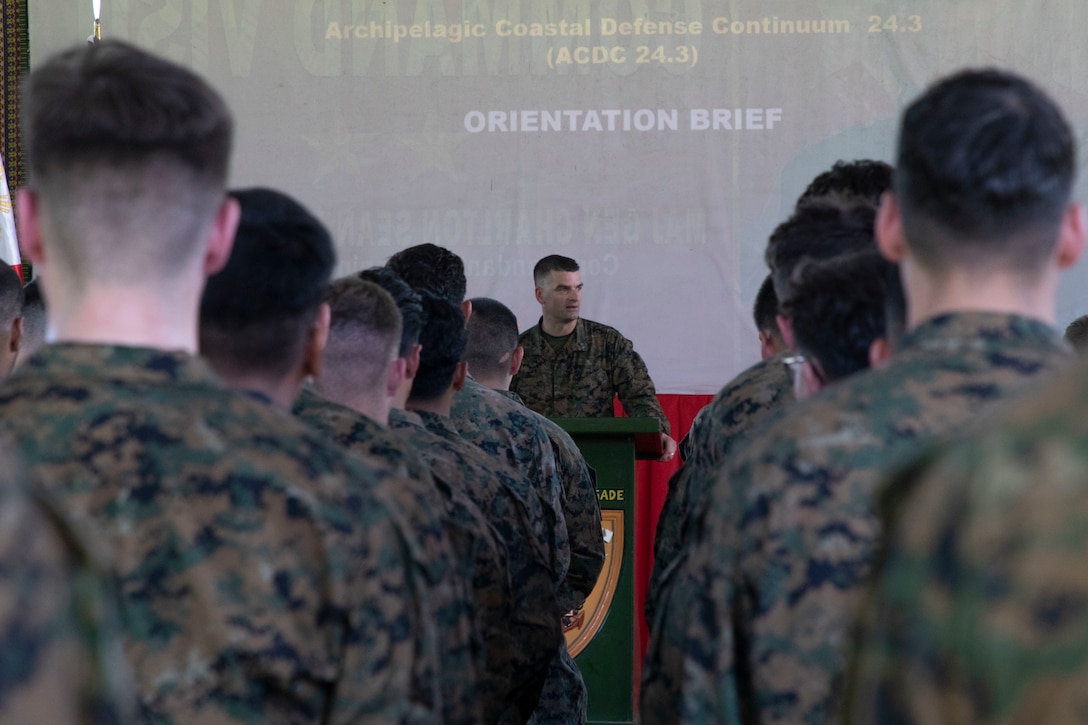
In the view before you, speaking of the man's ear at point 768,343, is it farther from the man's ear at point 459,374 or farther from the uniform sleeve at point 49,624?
the uniform sleeve at point 49,624

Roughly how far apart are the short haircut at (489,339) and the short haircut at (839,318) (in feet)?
6.39

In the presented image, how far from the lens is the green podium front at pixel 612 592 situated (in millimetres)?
4262

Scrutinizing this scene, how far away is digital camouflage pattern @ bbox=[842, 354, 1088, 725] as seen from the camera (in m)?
0.44

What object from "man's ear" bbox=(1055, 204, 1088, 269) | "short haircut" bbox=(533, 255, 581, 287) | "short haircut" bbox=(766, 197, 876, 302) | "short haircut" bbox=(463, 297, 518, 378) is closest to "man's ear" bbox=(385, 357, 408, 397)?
"short haircut" bbox=(766, 197, 876, 302)

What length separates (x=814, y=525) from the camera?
4.08 ft

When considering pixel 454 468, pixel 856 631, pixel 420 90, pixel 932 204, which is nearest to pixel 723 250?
pixel 420 90

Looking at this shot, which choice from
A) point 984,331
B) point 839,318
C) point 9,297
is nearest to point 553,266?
point 9,297

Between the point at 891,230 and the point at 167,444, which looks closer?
the point at 167,444

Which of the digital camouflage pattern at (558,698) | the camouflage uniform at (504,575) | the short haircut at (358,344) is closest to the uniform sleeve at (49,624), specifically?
the short haircut at (358,344)

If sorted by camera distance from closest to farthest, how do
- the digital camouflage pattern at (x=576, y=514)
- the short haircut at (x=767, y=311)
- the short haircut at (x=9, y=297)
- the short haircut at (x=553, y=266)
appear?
the short haircut at (x=767, y=311), the short haircut at (x=9, y=297), the digital camouflage pattern at (x=576, y=514), the short haircut at (x=553, y=266)

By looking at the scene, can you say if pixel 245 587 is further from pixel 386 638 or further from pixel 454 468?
pixel 454 468

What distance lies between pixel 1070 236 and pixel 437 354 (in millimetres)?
1438

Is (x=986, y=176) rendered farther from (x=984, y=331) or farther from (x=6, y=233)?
(x=6, y=233)

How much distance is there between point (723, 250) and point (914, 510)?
576 centimetres
